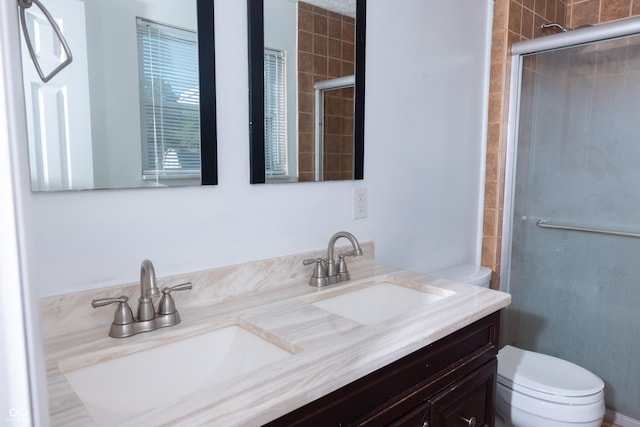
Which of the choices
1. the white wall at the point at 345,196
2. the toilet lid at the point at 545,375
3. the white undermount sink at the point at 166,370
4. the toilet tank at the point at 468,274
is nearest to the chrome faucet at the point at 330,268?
the white wall at the point at 345,196

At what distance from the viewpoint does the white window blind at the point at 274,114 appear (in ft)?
4.07

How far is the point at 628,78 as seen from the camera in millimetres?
1935

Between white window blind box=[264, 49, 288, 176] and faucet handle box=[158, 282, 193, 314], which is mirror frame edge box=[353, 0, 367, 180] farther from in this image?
faucet handle box=[158, 282, 193, 314]

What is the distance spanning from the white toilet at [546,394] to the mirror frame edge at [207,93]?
1351mm

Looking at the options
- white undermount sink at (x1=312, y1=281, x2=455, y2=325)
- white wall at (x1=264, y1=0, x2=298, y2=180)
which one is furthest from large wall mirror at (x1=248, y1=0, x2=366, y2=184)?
white undermount sink at (x1=312, y1=281, x2=455, y2=325)

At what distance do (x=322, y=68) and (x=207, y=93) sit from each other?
1.46 feet

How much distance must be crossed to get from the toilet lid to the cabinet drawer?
358mm

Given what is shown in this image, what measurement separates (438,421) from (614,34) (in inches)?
72.6

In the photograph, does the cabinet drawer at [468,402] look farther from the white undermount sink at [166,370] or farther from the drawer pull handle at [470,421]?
the white undermount sink at [166,370]

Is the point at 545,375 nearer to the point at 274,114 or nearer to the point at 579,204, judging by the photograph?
the point at 579,204

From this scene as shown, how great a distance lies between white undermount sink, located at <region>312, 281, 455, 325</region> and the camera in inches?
50.5

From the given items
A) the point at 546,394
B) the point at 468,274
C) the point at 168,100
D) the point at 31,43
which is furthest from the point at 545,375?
the point at 31,43

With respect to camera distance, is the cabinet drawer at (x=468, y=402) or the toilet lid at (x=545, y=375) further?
the toilet lid at (x=545, y=375)

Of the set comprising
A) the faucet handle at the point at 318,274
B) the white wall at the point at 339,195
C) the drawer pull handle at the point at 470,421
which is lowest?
the drawer pull handle at the point at 470,421
